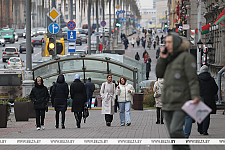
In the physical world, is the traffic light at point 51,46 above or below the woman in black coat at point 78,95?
above

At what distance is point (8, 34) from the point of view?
86062mm

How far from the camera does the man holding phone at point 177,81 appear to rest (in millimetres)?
5996

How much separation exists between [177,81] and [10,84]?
75.6 ft

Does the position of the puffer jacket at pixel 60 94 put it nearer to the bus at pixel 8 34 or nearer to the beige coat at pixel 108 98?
the beige coat at pixel 108 98

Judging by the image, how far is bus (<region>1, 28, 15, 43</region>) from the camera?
279 feet

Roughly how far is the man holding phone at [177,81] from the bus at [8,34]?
8150cm

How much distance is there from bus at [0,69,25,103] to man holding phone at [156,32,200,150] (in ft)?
73.5

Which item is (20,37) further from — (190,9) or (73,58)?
(73,58)

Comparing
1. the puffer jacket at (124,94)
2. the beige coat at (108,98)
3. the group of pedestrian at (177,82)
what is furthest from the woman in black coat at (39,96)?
the group of pedestrian at (177,82)

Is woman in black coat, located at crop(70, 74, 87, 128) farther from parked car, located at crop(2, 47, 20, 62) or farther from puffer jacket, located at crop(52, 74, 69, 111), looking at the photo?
parked car, located at crop(2, 47, 20, 62)

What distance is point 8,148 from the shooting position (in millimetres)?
8977

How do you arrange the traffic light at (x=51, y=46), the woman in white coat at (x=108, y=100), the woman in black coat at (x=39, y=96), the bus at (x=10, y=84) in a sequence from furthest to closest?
the bus at (x=10, y=84)
the traffic light at (x=51, y=46)
the woman in white coat at (x=108, y=100)
the woman in black coat at (x=39, y=96)

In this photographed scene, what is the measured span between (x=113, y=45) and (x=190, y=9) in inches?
692

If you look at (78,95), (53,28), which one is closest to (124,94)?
(78,95)
